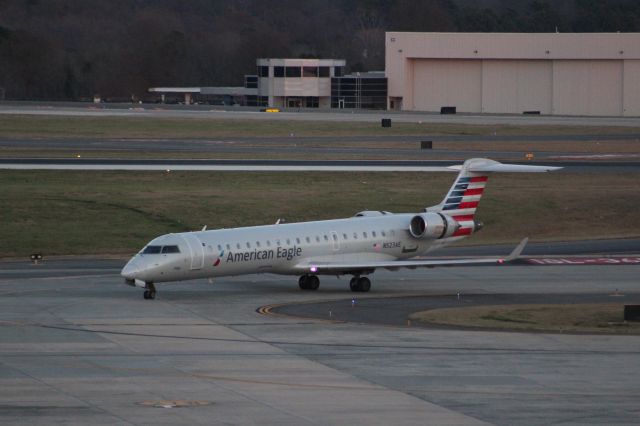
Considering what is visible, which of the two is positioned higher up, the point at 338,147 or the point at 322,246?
the point at 338,147

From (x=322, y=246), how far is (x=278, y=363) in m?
14.0

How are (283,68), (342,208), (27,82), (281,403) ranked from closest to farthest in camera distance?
(281,403) < (342,208) < (283,68) < (27,82)

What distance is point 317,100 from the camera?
17888 cm

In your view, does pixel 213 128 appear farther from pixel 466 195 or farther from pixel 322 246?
pixel 322 246

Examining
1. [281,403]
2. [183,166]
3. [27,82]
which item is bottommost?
[281,403]

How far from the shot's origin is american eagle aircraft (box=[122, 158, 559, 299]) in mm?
41312

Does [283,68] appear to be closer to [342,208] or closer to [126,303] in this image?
[342,208]

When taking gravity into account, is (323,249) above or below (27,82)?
below

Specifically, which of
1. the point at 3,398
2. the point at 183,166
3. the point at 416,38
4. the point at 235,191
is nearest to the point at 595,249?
the point at 235,191

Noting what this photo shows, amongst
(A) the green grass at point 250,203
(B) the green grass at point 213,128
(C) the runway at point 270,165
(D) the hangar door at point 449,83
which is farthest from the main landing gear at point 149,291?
(D) the hangar door at point 449,83

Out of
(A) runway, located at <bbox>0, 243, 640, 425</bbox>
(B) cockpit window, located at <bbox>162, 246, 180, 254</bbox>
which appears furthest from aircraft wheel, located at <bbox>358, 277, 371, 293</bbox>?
(B) cockpit window, located at <bbox>162, 246, 180, 254</bbox>

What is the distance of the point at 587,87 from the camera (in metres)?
153

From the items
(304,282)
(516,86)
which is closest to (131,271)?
(304,282)

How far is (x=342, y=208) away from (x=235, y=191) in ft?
23.0
